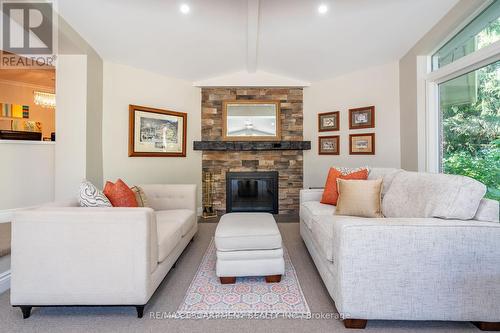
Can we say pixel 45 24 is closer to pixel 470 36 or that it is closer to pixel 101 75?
pixel 101 75

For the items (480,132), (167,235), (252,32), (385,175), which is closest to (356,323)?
(167,235)

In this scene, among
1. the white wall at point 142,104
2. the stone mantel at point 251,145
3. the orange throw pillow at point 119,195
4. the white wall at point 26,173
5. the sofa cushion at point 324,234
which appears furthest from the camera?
the stone mantel at point 251,145

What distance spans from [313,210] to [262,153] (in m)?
2.25

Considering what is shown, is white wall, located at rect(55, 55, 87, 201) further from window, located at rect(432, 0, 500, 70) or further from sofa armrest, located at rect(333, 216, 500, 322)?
window, located at rect(432, 0, 500, 70)

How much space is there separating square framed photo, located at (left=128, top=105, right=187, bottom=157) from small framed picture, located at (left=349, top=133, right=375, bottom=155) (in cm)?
297

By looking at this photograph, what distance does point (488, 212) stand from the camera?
1.52 m

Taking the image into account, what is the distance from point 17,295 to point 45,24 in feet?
9.31

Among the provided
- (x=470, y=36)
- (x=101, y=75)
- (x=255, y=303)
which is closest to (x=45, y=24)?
(x=101, y=75)

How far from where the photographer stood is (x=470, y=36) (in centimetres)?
250

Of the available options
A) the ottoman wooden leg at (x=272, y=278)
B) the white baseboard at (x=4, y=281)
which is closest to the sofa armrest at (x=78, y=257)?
the white baseboard at (x=4, y=281)

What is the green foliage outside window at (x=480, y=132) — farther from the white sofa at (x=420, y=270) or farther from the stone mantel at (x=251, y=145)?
the stone mantel at (x=251, y=145)

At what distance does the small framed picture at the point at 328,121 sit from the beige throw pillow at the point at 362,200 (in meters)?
2.10

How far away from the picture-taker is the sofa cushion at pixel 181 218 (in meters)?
2.47

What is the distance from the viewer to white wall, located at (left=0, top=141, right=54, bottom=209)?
318 centimetres
